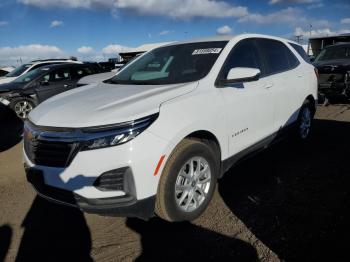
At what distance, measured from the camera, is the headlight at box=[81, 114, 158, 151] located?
8.32 ft

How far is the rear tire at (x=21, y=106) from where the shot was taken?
9.09 m

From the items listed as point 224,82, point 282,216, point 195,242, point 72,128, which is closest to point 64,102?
point 72,128

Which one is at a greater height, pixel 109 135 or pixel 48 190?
pixel 109 135

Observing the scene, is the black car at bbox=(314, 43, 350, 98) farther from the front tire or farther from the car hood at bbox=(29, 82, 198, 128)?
the car hood at bbox=(29, 82, 198, 128)

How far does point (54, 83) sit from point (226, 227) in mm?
7876

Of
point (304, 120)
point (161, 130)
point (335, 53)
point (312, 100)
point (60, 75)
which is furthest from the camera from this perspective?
point (335, 53)

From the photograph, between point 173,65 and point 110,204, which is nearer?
point 110,204

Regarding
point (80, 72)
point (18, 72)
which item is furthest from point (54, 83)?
point (18, 72)

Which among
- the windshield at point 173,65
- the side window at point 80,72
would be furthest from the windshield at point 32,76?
the windshield at point 173,65

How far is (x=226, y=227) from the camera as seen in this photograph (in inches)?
120

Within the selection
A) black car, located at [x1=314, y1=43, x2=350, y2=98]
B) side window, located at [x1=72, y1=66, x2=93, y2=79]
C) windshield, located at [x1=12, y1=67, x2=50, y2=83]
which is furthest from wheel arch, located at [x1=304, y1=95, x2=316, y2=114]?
windshield, located at [x1=12, y1=67, x2=50, y2=83]

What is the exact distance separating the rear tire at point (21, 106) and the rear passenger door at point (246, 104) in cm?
713

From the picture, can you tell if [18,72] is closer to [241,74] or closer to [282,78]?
[282,78]

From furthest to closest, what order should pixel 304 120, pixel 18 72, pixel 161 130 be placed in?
1. pixel 18 72
2. pixel 304 120
3. pixel 161 130
